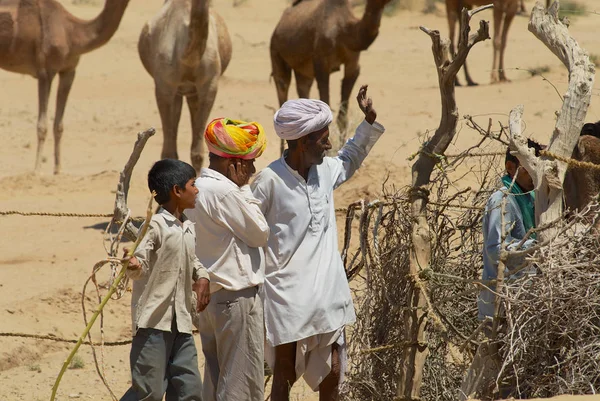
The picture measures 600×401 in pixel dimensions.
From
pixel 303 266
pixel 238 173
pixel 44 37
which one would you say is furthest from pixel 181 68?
pixel 303 266

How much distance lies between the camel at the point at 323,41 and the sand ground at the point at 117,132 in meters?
0.61

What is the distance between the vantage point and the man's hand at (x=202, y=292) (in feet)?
16.2

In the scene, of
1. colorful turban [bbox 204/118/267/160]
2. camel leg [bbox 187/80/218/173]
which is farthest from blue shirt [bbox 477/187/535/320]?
camel leg [bbox 187/80/218/173]

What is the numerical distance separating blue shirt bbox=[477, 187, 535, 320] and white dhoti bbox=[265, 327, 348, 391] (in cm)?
68

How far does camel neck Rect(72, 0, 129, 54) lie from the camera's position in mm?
13641

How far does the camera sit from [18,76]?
2323 cm

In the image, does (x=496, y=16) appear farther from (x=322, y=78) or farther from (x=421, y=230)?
(x=421, y=230)

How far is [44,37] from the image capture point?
13.8 m

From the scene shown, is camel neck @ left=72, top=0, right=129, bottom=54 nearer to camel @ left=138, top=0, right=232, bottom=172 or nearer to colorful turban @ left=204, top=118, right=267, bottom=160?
camel @ left=138, top=0, right=232, bottom=172

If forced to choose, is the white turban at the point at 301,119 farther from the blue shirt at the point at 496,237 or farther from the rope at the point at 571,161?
the rope at the point at 571,161

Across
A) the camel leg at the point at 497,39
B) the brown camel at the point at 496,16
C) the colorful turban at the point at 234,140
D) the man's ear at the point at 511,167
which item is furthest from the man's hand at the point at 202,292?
the camel leg at the point at 497,39

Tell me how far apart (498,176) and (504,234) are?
1.68m

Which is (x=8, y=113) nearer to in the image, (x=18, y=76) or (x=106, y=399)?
(x=18, y=76)

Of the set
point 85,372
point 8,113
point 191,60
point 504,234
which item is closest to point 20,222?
point 191,60
